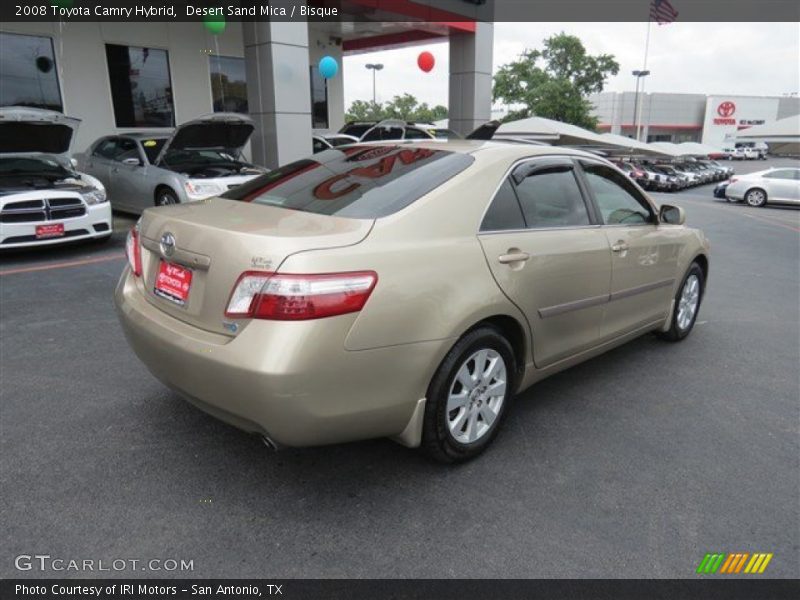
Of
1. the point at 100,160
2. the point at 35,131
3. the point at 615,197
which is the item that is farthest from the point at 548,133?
the point at 615,197

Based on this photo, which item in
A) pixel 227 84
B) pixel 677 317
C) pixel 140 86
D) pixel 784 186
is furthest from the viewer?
pixel 784 186

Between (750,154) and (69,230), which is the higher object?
(69,230)

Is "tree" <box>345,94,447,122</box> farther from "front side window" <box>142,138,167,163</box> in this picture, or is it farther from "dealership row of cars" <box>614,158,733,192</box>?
"front side window" <box>142,138,167,163</box>

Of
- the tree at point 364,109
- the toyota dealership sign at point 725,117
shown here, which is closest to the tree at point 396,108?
the tree at point 364,109

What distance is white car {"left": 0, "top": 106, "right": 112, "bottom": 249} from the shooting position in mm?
7012

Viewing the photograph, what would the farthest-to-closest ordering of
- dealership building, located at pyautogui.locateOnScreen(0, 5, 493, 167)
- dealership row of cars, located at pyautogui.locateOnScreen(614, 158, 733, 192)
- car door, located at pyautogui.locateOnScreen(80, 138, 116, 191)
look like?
1. dealership row of cars, located at pyautogui.locateOnScreen(614, 158, 733, 192)
2. dealership building, located at pyautogui.locateOnScreen(0, 5, 493, 167)
3. car door, located at pyautogui.locateOnScreen(80, 138, 116, 191)

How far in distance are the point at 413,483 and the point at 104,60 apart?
14.0 metres

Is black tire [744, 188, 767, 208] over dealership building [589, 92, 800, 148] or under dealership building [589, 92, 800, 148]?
under

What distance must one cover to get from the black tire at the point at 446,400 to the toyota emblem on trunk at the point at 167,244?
1343 mm

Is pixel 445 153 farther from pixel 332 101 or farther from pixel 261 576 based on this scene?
pixel 332 101

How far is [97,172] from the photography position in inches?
426

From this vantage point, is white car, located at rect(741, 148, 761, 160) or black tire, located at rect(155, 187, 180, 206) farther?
white car, located at rect(741, 148, 761, 160)

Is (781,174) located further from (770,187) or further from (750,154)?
(750,154)

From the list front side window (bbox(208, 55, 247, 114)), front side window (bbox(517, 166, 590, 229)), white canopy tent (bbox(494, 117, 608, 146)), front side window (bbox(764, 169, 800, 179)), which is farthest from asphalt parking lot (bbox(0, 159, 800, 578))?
front side window (bbox(764, 169, 800, 179))
